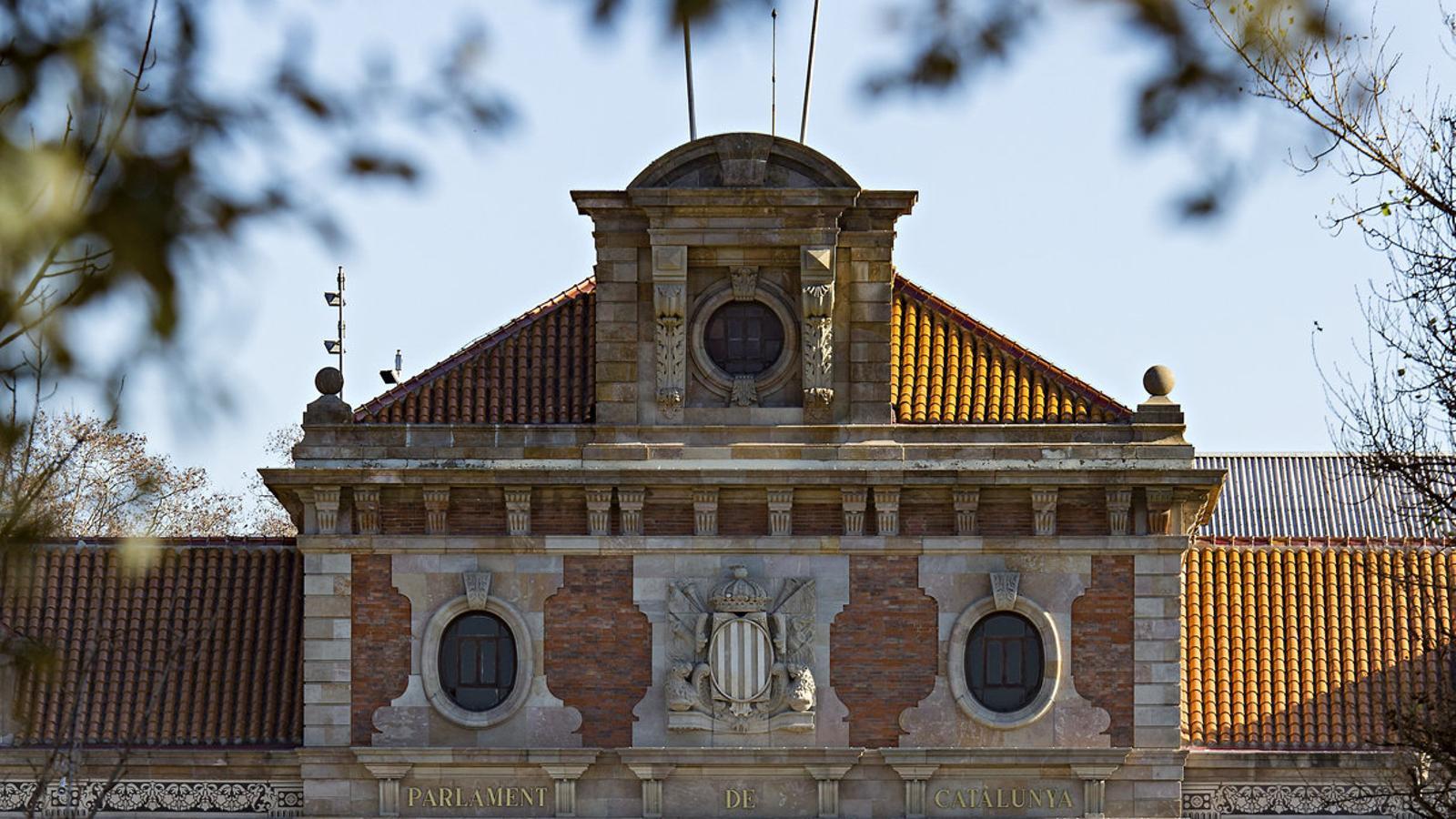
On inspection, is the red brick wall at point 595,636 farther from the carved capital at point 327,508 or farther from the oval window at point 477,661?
the carved capital at point 327,508

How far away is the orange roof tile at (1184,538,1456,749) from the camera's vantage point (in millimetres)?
26594

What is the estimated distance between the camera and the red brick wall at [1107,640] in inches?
1022

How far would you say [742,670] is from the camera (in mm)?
25844

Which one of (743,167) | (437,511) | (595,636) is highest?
(743,167)

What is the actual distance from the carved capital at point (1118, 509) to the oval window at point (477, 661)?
21.3ft

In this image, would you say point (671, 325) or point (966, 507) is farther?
point (671, 325)

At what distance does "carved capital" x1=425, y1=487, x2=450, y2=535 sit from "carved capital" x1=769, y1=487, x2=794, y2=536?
3448 millimetres

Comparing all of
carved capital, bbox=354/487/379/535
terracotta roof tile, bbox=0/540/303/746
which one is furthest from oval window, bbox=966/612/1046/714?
terracotta roof tile, bbox=0/540/303/746

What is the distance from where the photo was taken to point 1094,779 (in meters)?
25.9

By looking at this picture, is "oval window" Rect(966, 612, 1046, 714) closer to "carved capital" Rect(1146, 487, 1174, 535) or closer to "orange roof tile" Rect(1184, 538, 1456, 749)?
"carved capital" Rect(1146, 487, 1174, 535)

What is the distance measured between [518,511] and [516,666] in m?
1.67

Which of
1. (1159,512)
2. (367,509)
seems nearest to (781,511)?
(1159,512)

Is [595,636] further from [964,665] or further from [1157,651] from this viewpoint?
[1157,651]

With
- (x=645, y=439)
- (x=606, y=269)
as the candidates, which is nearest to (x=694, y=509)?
(x=645, y=439)
